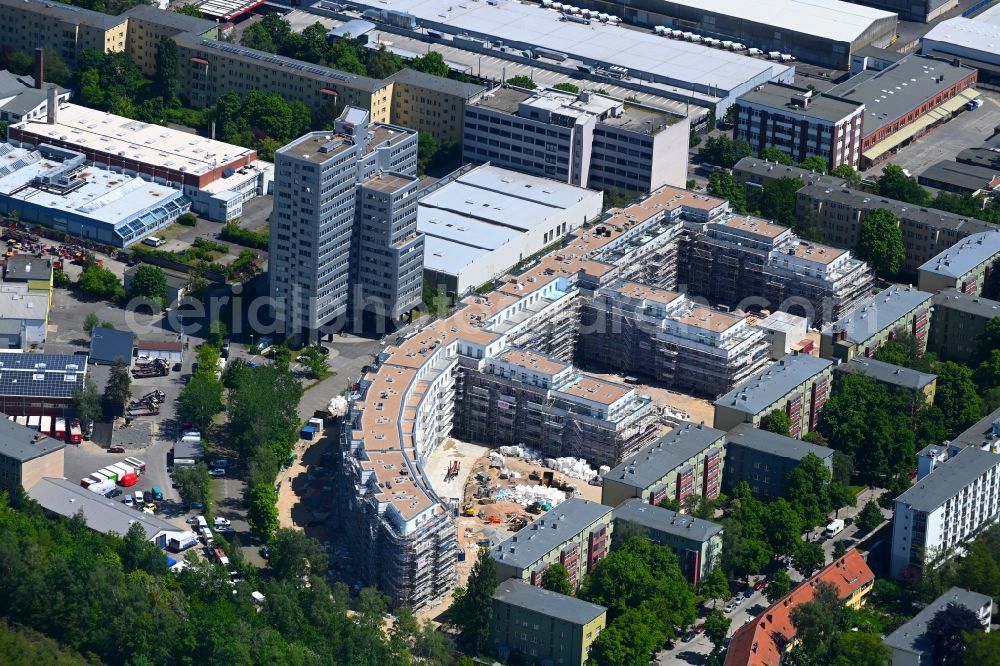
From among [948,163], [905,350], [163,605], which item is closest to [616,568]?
[163,605]

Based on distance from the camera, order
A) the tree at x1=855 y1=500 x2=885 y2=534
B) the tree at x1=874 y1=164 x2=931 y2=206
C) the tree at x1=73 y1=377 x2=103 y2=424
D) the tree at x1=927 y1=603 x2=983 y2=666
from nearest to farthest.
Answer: the tree at x1=927 y1=603 x2=983 y2=666, the tree at x1=855 y1=500 x2=885 y2=534, the tree at x1=73 y1=377 x2=103 y2=424, the tree at x1=874 y1=164 x2=931 y2=206

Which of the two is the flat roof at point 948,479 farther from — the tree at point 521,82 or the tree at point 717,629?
the tree at point 521,82

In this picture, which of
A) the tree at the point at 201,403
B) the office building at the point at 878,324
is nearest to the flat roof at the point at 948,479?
the office building at the point at 878,324

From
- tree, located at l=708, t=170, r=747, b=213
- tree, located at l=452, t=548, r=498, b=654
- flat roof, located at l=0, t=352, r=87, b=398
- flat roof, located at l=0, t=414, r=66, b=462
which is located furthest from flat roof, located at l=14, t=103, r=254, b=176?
tree, located at l=452, t=548, r=498, b=654

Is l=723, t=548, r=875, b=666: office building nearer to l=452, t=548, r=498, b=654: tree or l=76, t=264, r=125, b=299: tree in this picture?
l=452, t=548, r=498, b=654: tree

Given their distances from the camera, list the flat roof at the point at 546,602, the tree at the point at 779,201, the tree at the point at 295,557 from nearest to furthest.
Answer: the flat roof at the point at 546,602, the tree at the point at 295,557, the tree at the point at 779,201
